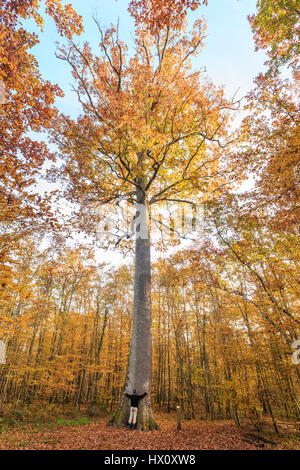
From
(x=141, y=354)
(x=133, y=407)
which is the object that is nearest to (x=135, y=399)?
(x=133, y=407)

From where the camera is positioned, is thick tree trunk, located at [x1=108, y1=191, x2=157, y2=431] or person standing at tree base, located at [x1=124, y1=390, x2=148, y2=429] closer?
person standing at tree base, located at [x1=124, y1=390, x2=148, y2=429]

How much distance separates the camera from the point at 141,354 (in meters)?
5.56

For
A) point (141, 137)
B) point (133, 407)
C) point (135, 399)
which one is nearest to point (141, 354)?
point (135, 399)

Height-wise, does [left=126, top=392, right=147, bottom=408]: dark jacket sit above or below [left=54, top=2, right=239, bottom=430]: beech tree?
below

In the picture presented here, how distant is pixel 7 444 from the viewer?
421 centimetres

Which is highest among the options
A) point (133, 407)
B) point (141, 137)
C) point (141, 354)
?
point (141, 137)

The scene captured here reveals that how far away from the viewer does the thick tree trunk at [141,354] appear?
521cm

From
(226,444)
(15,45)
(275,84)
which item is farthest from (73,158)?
(226,444)

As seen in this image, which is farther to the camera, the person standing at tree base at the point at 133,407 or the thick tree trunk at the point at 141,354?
the thick tree trunk at the point at 141,354

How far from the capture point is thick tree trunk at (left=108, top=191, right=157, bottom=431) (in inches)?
205

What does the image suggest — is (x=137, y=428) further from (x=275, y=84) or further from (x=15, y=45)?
(x=275, y=84)

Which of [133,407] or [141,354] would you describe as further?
[141,354]

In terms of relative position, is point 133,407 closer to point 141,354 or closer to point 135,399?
point 135,399

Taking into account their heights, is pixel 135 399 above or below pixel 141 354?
below
